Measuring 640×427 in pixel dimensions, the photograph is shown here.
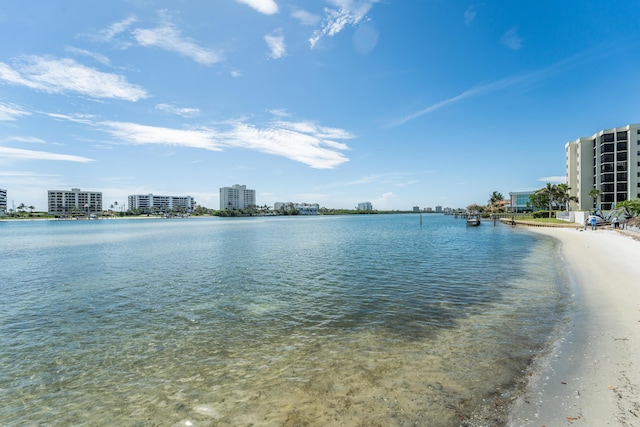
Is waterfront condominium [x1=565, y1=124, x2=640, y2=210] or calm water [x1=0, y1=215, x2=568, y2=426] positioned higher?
waterfront condominium [x1=565, y1=124, x2=640, y2=210]

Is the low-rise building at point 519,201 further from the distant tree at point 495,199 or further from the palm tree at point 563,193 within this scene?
the palm tree at point 563,193

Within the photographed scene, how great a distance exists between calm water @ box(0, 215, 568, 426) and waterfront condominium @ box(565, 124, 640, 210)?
89805mm

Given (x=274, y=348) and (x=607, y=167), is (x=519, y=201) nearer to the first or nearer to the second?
(x=607, y=167)

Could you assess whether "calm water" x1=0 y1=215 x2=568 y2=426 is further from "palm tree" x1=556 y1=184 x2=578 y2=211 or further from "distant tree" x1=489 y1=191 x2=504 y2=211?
"distant tree" x1=489 y1=191 x2=504 y2=211

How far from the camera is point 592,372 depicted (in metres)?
6.89

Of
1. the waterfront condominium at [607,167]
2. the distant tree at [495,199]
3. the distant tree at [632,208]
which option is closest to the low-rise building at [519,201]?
the distant tree at [495,199]

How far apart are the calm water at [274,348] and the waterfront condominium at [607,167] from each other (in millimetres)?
89805

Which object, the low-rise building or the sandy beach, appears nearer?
the sandy beach

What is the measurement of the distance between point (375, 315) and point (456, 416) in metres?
6.64

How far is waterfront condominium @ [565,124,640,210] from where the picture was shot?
78250mm

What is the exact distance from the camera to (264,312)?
521 inches

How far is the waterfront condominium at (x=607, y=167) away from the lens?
78250mm

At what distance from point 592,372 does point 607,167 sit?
10689 cm

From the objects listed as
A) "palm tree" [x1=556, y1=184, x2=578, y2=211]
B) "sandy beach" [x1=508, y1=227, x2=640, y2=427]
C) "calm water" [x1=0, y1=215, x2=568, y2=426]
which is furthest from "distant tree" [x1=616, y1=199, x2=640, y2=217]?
"sandy beach" [x1=508, y1=227, x2=640, y2=427]
